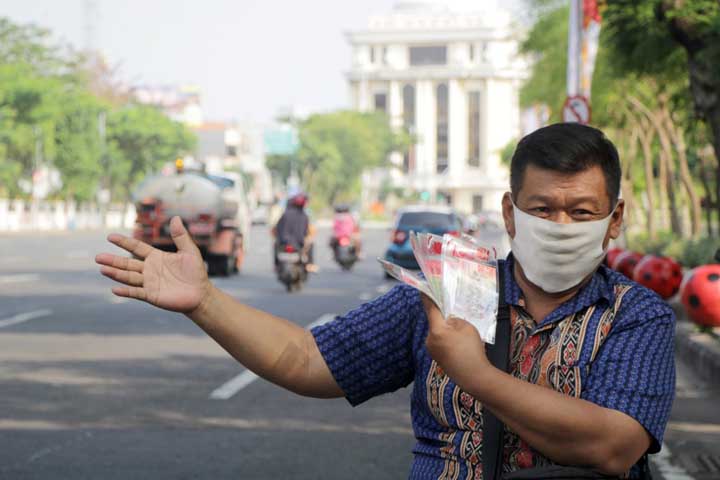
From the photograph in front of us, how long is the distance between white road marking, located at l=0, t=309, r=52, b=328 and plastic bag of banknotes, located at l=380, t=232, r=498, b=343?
13.5 meters

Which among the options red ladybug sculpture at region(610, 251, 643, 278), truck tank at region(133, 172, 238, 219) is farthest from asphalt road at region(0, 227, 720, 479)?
truck tank at region(133, 172, 238, 219)

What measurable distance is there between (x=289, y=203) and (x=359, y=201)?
106 metres

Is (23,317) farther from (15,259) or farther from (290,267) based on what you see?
(15,259)

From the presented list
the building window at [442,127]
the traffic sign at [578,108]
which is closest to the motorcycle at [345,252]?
the traffic sign at [578,108]

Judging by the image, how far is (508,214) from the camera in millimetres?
3248

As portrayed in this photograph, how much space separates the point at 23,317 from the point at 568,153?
47.5 ft

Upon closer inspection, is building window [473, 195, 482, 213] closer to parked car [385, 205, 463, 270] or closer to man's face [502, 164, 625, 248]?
Result: parked car [385, 205, 463, 270]

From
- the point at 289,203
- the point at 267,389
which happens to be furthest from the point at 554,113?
the point at 267,389

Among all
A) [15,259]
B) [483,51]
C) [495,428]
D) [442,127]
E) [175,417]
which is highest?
[483,51]

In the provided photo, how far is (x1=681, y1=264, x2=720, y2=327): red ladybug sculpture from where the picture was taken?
14344mm

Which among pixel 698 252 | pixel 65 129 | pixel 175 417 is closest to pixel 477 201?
pixel 65 129

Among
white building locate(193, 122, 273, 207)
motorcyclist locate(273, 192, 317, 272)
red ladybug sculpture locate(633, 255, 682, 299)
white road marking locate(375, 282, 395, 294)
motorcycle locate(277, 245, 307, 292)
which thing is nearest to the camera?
red ladybug sculpture locate(633, 255, 682, 299)

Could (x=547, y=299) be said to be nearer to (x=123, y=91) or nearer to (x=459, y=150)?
(x=123, y=91)

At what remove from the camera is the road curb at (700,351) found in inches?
482
